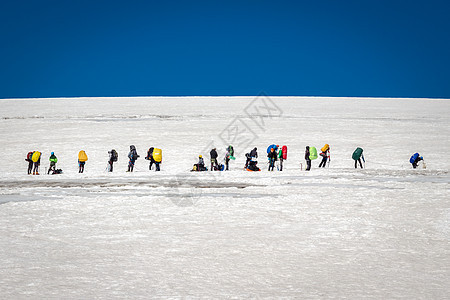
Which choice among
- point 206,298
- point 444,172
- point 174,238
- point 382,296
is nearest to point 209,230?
point 174,238

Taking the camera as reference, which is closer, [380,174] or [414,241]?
[414,241]

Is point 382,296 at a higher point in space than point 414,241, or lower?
lower

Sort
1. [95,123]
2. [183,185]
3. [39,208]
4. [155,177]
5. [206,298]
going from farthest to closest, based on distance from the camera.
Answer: [95,123] < [155,177] < [183,185] < [39,208] < [206,298]

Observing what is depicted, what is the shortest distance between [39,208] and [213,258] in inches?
188

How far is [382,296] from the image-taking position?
16.4 ft

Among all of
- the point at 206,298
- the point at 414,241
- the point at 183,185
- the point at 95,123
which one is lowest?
the point at 206,298

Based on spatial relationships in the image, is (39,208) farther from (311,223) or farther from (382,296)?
(382,296)

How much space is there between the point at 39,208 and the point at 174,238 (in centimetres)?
364

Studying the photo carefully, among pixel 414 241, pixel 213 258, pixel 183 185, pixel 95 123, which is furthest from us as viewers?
pixel 95 123

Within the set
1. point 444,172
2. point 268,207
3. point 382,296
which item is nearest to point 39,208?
point 268,207

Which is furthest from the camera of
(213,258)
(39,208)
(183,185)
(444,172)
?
(444,172)

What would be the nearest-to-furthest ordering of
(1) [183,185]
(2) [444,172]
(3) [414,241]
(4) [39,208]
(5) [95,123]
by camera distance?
(3) [414,241]
(4) [39,208]
(1) [183,185]
(2) [444,172]
(5) [95,123]

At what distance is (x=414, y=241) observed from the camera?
23.5 feet

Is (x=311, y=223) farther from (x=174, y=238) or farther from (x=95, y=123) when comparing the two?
(x=95, y=123)
